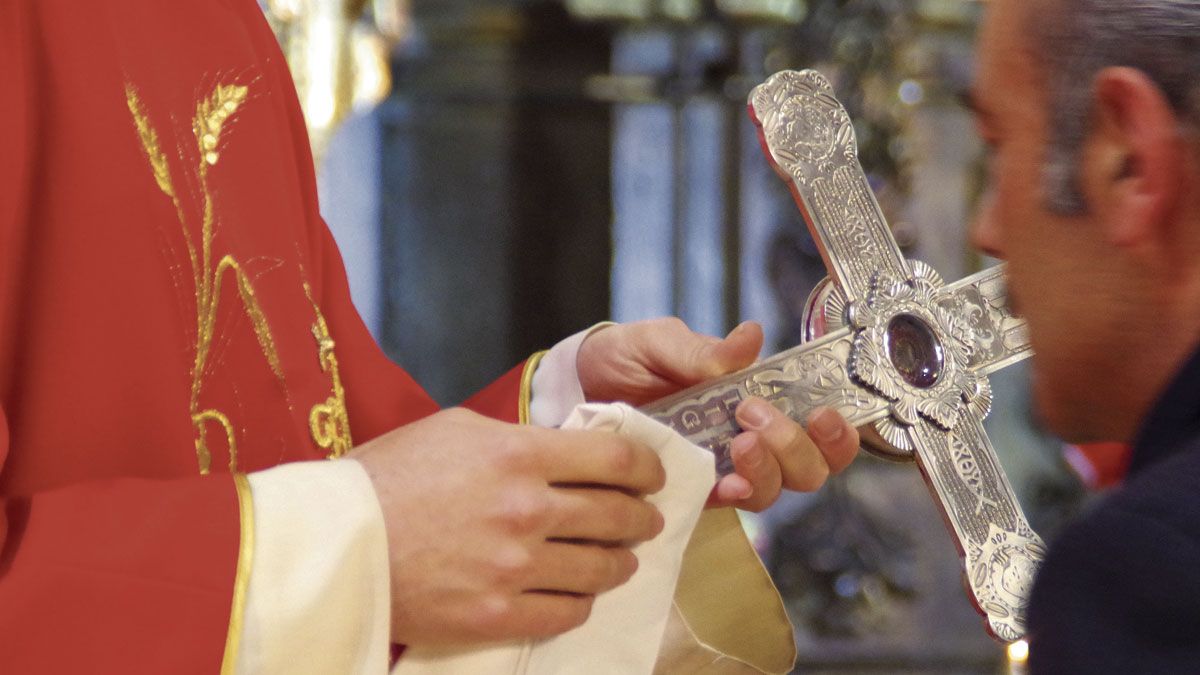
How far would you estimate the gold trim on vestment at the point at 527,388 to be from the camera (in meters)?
1.71

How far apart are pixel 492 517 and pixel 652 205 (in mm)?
2923

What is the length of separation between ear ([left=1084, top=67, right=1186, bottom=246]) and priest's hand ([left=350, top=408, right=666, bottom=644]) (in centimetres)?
43

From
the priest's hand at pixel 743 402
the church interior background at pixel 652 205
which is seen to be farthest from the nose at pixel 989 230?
the church interior background at pixel 652 205

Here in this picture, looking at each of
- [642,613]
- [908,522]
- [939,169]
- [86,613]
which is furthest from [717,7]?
[86,613]

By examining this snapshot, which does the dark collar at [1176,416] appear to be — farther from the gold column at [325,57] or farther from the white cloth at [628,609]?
the gold column at [325,57]

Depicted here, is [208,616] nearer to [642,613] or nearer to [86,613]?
[86,613]

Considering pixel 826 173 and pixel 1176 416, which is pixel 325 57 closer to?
pixel 826 173

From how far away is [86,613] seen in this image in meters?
1.12

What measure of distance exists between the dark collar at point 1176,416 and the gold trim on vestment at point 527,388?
32.8 inches

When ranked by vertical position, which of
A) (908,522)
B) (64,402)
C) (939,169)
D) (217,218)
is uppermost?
(217,218)

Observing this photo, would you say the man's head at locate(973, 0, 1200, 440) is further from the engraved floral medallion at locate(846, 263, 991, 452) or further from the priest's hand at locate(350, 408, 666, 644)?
the priest's hand at locate(350, 408, 666, 644)

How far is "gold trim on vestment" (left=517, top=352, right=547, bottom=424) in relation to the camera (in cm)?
171

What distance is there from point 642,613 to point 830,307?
38 centimetres

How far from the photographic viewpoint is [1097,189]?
1.16 m
